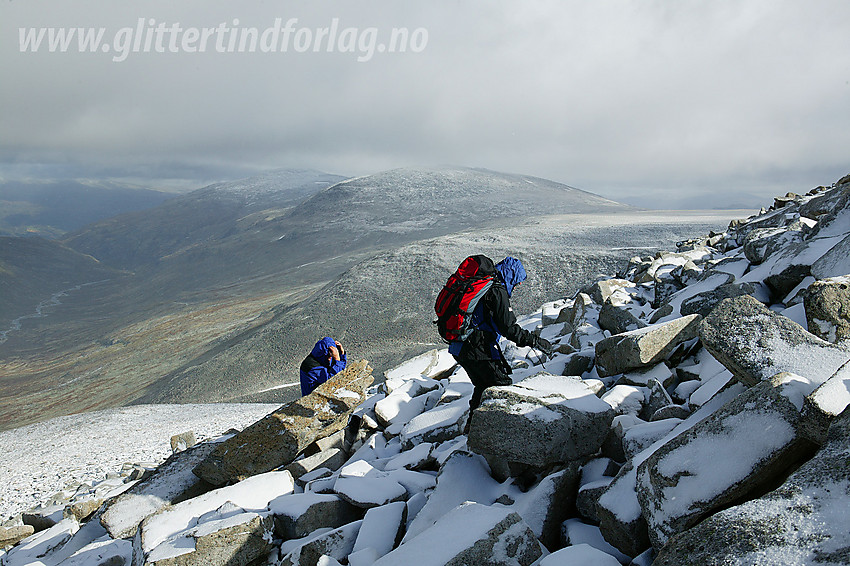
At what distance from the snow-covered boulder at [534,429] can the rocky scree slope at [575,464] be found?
0.06ft

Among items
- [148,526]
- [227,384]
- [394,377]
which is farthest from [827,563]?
[227,384]

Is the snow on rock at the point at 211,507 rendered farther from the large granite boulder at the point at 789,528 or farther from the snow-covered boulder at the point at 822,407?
the snow-covered boulder at the point at 822,407

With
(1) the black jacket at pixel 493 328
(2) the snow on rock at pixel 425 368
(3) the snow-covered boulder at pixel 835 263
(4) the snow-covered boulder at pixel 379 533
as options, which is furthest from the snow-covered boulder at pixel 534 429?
(2) the snow on rock at pixel 425 368

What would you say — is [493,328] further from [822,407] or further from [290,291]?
[290,291]

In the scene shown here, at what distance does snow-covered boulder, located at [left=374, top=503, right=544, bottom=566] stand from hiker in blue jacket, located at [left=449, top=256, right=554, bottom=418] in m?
2.27

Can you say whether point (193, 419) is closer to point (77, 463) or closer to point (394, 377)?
point (77, 463)

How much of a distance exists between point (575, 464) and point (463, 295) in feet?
6.60

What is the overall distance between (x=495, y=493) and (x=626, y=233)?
40.6 m

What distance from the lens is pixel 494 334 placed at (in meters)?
5.72

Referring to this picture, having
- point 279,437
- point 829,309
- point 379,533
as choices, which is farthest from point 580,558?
point 279,437

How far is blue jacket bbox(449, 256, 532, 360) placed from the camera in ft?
17.9

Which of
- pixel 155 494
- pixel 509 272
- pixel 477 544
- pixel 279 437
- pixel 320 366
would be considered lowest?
pixel 155 494

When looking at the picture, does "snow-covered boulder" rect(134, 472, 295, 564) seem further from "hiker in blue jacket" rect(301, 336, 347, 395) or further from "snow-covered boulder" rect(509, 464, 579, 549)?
"hiker in blue jacket" rect(301, 336, 347, 395)

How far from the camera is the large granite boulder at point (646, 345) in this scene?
Result: 236 inches
